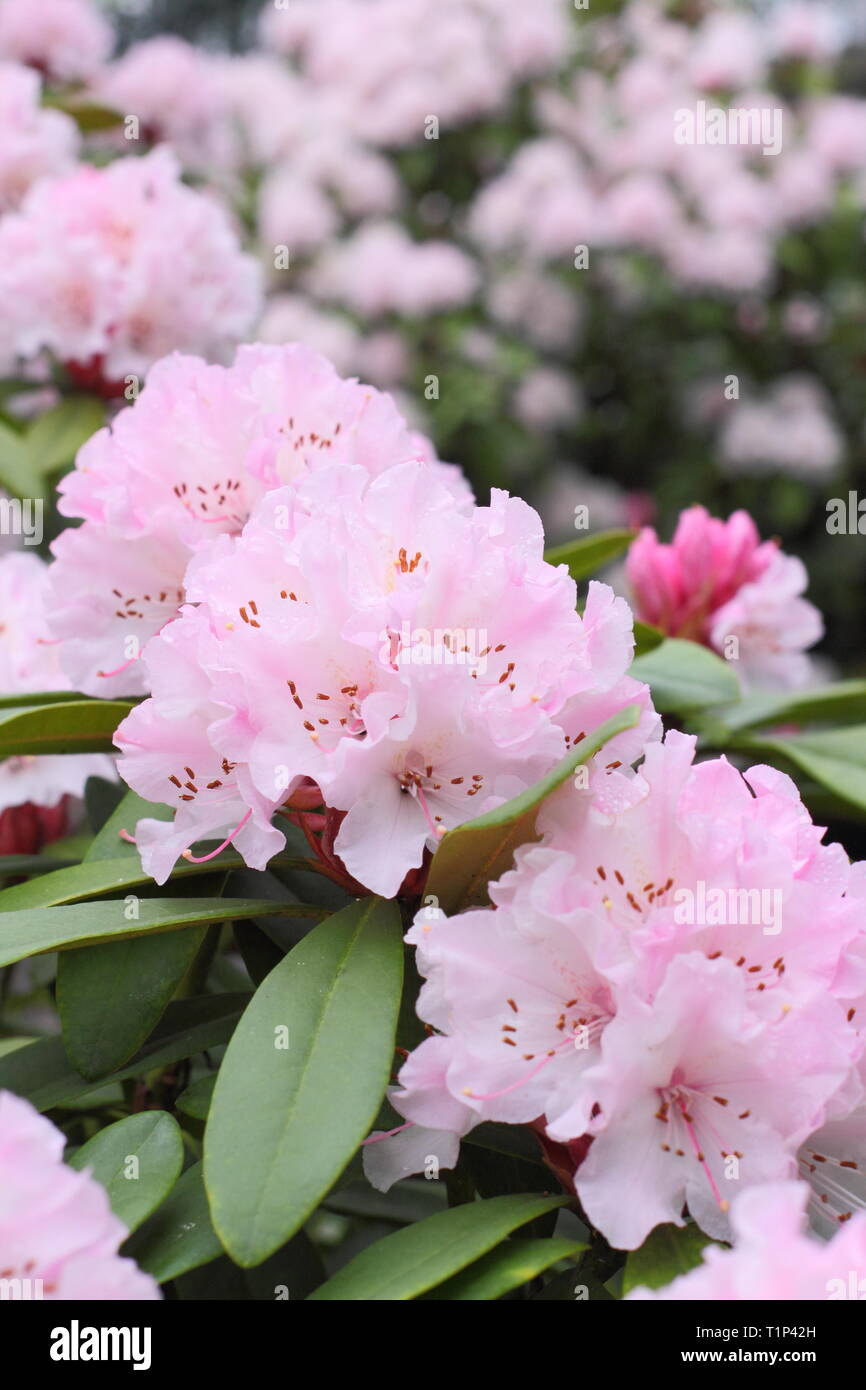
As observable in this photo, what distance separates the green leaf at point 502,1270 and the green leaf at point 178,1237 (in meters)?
0.11

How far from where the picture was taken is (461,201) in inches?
140

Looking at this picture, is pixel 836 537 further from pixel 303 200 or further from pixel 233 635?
pixel 233 635

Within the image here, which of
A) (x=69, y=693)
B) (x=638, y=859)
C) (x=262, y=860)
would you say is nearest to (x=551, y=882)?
(x=638, y=859)

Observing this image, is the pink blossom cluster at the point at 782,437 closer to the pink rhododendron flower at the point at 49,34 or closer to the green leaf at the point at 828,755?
the pink rhododendron flower at the point at 49,34

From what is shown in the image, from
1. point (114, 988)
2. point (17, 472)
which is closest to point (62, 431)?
point (17, 472)

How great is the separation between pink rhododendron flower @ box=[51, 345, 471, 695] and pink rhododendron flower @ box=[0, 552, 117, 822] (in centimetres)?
13

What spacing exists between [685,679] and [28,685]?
0.52 meters

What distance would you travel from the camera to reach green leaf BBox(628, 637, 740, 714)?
1.00m

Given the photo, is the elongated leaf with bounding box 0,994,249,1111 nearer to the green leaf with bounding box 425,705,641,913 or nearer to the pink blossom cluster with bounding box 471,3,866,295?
the green leaf with bounding box 425,705,641,913

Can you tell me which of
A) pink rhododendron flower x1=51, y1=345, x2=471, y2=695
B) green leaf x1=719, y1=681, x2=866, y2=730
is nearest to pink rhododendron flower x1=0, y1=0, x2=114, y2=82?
pink rhododendron flower x1=51, y1=345, x2=471, y2=695

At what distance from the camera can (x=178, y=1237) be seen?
69cm

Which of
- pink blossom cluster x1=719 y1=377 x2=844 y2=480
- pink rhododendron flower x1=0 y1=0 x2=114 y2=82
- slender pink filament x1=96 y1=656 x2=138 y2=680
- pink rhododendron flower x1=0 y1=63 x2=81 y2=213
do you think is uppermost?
pink rhododendron flower x1=0 y1=0 x2=114 y2=82
